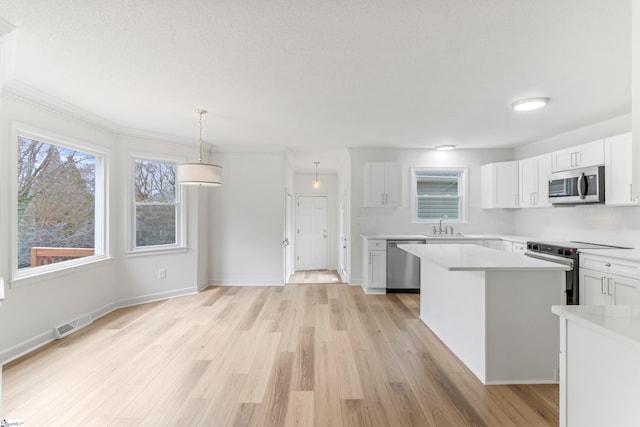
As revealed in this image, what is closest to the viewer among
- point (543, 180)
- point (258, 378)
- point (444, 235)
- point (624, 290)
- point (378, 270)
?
point (258, 378)

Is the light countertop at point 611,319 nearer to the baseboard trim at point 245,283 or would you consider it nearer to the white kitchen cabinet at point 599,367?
the white kitchen cabinet at point 599,367

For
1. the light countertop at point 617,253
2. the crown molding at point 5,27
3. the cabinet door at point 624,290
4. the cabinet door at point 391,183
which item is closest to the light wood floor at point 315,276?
the cabinet door at point 391,183

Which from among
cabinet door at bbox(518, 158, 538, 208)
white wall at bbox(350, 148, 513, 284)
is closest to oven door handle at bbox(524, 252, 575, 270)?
cabinet door at bbox(518, 158, 538, 208)

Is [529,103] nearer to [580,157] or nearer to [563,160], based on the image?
[580,157]

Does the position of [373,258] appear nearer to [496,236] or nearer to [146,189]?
[496,236]

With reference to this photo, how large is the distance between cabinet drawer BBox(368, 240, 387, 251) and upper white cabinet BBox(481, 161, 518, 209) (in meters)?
2.02

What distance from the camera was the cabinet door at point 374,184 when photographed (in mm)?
5383

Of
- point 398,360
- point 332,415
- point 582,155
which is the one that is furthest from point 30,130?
point 582,155

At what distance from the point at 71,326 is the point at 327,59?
3.78 m

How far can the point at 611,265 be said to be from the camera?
3158mm

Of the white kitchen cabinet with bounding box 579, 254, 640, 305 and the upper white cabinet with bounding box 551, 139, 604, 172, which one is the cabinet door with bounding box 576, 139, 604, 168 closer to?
the upper white cabinet with bounding box 551, 139, 604, 172

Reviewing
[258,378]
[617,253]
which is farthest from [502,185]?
[258,378]

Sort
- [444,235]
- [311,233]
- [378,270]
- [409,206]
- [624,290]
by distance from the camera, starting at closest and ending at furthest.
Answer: [624,290]
[378,270]
[444,235]
[409,206]
[311,233]

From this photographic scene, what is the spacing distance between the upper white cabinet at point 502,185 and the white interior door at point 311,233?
151 inches
